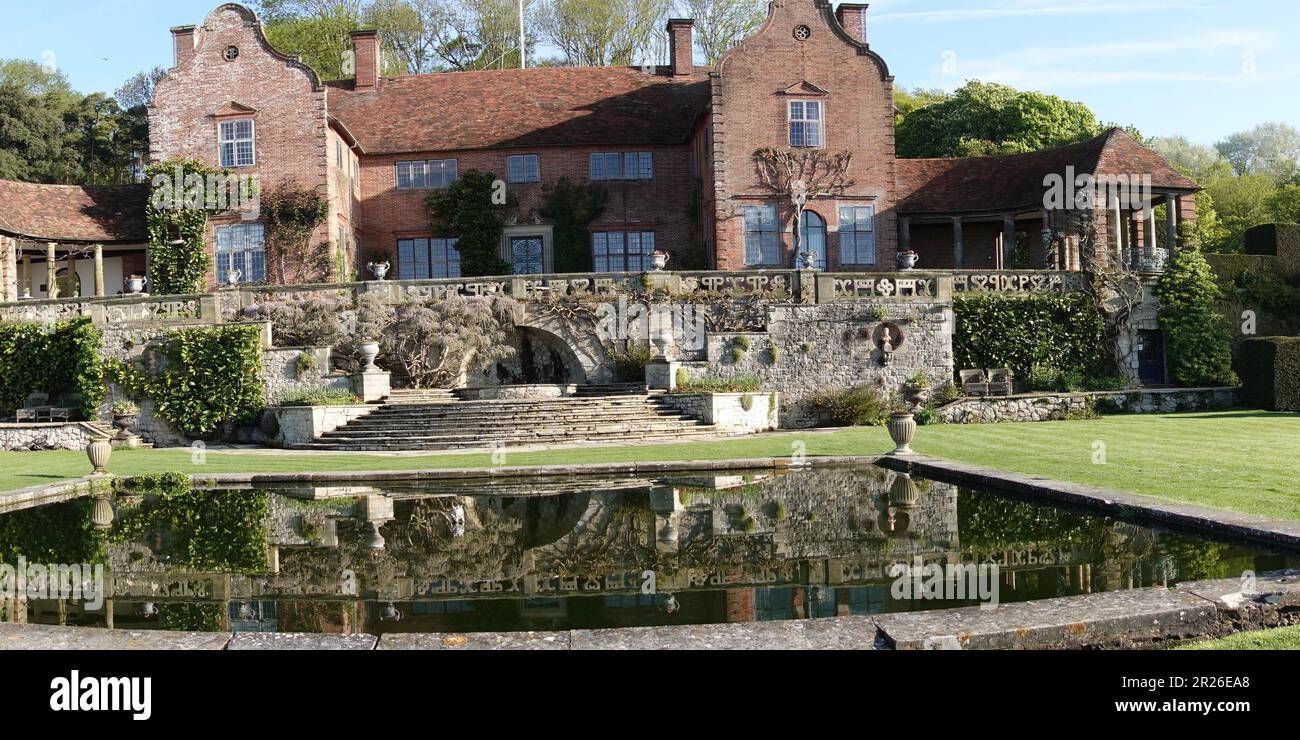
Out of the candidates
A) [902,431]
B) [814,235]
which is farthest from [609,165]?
[902,431]

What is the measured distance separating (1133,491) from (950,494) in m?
2.30

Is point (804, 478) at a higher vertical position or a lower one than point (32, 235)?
lower

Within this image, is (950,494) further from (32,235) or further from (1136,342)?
(32,235)

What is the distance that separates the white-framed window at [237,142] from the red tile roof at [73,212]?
3.86 meters

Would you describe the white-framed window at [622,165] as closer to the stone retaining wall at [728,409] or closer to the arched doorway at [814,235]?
the arched doorway at [814,235]

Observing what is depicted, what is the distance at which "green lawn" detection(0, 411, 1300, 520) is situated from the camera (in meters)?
12.7

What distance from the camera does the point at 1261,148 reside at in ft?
280

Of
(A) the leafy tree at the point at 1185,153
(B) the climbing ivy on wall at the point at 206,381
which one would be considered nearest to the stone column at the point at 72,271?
(B) the climbing ivy on wall at the point at 206,381

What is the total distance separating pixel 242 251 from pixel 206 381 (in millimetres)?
7725

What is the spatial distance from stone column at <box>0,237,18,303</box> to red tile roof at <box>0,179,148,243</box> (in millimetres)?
344

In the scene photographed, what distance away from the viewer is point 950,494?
1371 cm

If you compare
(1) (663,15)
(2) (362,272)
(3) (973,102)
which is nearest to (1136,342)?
(3) (973,102)

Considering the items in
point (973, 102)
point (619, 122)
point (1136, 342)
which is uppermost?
point (973, 102)
